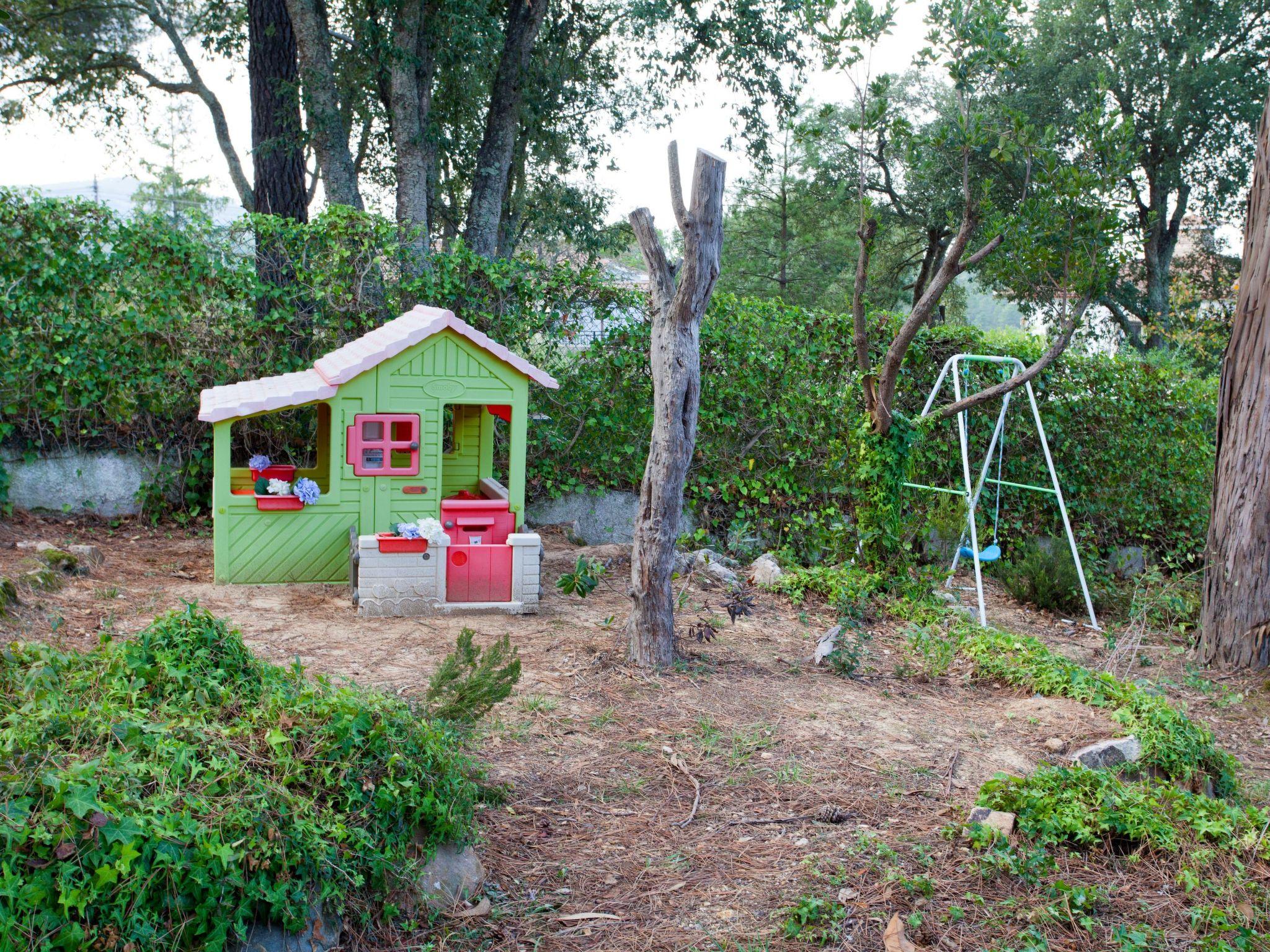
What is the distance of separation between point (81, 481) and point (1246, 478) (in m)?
8.59

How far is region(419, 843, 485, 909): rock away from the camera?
111 inches

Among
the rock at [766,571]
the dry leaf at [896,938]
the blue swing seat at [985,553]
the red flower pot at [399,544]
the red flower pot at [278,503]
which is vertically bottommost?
the dry leaf at [896,938]

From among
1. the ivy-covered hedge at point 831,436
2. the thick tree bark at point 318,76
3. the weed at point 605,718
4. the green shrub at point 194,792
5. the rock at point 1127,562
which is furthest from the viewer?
the rock at point 1127,562

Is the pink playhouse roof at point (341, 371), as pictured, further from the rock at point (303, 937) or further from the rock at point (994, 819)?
the rock at point (303, 937)

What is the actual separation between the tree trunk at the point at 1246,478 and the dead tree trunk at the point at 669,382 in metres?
4.09

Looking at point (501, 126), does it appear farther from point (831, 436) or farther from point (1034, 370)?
point (1034, 370)

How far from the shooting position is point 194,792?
7.79ft

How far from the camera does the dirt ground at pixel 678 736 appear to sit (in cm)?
304

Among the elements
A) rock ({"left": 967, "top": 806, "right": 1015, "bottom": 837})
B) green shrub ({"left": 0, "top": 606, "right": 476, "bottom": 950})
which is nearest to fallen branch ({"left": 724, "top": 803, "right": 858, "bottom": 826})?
rock ({"left": 967, "top": 806, "right": 1015, "bottom": 837})

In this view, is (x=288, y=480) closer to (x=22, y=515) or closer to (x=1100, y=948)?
(x=22, y=515)

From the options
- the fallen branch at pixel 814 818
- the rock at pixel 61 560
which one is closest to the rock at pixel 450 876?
the fallen branch at pixel 814 818

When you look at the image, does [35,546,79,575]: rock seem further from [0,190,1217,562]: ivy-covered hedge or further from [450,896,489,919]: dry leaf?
[450,896,489,919]: dry leaf

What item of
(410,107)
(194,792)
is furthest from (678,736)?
(410,107)

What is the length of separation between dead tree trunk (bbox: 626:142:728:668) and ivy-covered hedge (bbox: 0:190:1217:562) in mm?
2891
